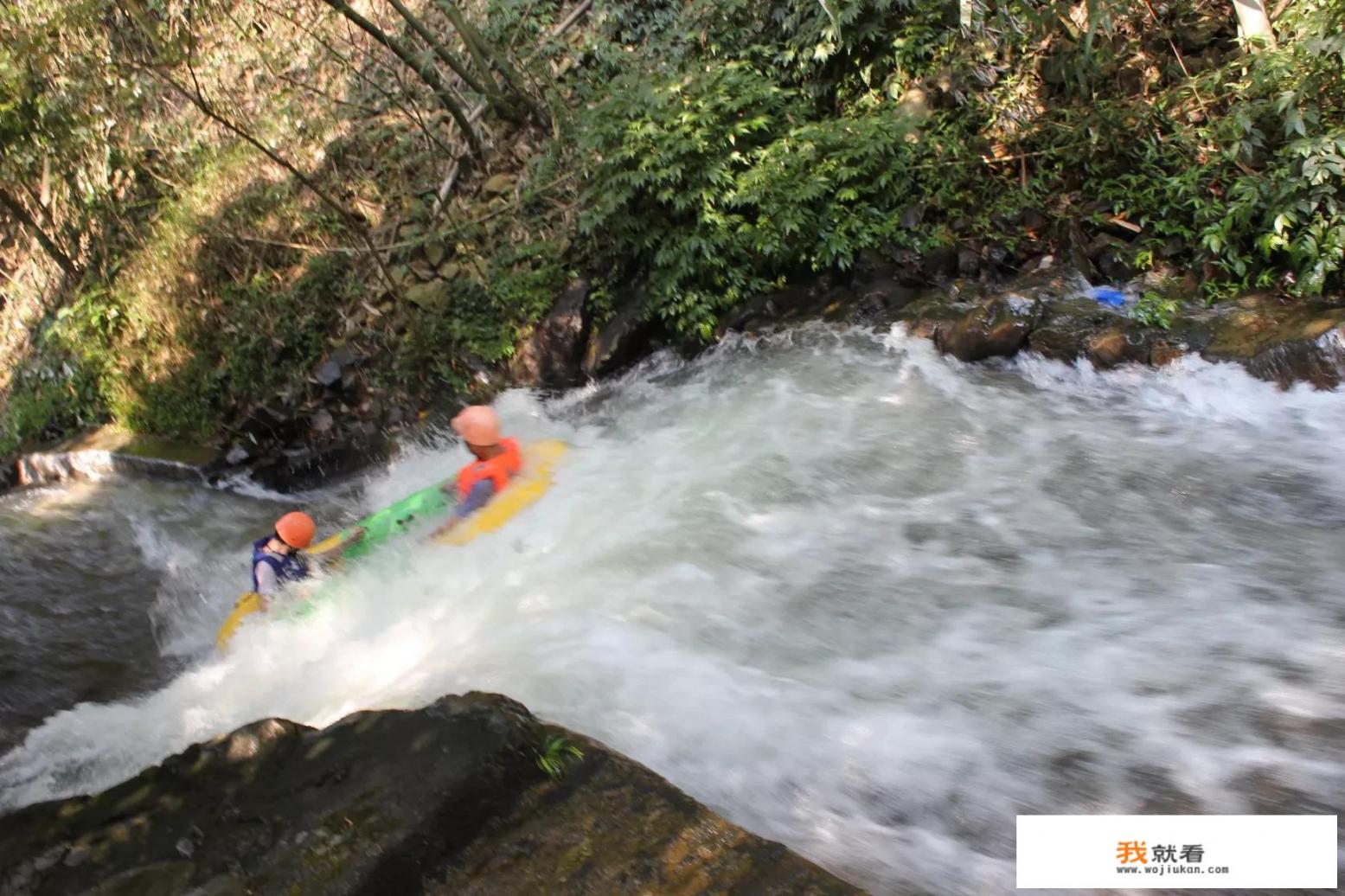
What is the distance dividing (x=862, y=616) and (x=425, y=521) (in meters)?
2.70

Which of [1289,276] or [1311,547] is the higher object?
[1289,276]

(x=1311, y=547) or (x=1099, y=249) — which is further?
(x=1099, y=249)

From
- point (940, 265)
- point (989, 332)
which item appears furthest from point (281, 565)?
point (940, 265)

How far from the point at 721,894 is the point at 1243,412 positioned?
4.03 meters

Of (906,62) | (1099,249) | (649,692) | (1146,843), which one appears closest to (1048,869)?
(1146,843)

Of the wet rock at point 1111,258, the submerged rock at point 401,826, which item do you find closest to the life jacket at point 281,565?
the submerged rock at point 401,826

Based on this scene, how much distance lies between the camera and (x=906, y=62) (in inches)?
271

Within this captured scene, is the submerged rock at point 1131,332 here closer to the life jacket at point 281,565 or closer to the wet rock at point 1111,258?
the wet rock at point 1111,258

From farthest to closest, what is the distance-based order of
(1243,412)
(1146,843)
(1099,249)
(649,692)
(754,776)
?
(1099,249), (1243,412), (649,692), (754,776), (1146,843)

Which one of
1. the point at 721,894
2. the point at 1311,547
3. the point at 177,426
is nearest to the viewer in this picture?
Answer: the point at 721,894

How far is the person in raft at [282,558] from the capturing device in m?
4.67

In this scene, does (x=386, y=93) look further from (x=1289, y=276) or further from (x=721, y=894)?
Answer: (x=721, y=894)

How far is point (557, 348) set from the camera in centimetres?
709

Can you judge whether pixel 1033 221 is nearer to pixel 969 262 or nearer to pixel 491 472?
pixel 969 262
